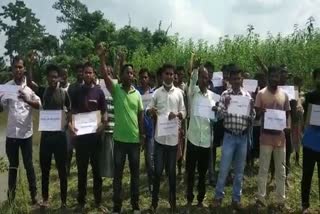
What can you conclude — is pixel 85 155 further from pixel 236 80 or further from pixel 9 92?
pixel 236 80

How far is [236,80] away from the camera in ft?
21.9

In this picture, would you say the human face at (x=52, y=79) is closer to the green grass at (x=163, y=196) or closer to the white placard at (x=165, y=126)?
the green grass at (x=163, y=196)

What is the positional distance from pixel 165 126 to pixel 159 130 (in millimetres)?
101

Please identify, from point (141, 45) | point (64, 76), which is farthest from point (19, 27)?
point (64, 76)

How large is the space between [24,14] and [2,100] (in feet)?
160

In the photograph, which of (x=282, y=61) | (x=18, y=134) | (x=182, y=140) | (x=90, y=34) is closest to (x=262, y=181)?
(x=182, y=140)

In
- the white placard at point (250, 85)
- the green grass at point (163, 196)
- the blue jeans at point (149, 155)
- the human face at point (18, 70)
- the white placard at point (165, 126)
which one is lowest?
the green grass at point (163, 196)

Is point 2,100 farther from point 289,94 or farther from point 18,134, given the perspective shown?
point 289,94

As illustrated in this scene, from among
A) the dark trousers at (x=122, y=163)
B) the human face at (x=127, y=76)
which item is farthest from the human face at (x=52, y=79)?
the dark trousers at (x=122, y=163)

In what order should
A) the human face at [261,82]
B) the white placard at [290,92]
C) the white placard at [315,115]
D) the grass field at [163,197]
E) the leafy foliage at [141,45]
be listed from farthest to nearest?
the leafy foliage at [141,45] < the human face at [261,82] < the white placard at [290,92] < the grass field at [163,197] < the white placard at [315,115]

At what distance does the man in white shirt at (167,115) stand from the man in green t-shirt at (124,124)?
262mm

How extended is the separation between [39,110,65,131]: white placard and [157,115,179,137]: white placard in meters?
1.38

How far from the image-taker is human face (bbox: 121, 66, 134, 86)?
21.7ft

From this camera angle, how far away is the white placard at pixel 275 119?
657cm
